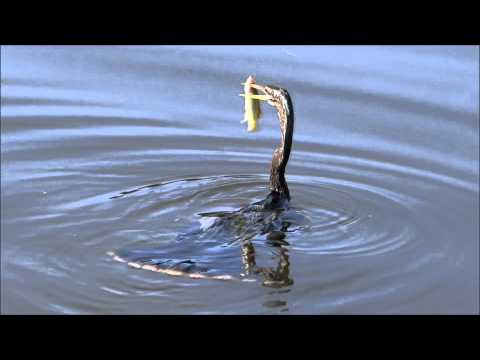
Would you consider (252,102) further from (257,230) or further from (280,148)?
(257,230)

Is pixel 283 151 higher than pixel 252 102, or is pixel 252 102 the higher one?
pixel 252 102

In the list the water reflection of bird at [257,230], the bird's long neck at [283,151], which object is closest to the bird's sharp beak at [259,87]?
the water reflection of bird at [257,230]

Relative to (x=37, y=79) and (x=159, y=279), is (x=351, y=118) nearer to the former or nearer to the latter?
(x=37, y=79)

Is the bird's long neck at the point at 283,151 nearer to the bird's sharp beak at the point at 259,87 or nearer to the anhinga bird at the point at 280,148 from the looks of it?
the anhinga bird at the point at 280,148

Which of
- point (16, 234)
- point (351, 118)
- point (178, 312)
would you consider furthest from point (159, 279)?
point (351, 118)

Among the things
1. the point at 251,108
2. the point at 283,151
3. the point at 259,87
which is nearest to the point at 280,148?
the point at 283,151

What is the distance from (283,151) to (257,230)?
2.85ft

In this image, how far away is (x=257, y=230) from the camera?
8.69 metres

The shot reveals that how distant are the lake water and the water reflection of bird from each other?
93mm

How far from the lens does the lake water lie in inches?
305

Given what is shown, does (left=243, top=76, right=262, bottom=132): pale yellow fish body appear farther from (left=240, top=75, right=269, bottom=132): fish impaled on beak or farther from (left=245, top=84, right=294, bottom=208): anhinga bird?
(left=245, top=84, right=294, bottom=208): anhinga bird

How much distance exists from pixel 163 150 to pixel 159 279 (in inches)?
123

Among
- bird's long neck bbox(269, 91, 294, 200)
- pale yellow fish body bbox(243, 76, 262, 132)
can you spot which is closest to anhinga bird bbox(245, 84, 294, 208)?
bird's long neck bbox(269, 91, 294, 200)

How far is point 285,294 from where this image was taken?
773 cm
